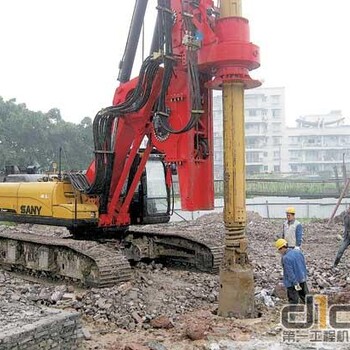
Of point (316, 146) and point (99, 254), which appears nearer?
point (99, 254)

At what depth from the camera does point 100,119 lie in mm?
8727

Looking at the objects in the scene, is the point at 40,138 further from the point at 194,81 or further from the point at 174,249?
the point at 194,81

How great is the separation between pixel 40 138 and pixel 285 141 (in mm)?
42736

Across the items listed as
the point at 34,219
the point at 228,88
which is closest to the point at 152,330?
the point at 228,88

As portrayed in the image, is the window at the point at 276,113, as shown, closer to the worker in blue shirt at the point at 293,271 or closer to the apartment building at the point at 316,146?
the apartment building at the point at 316,146

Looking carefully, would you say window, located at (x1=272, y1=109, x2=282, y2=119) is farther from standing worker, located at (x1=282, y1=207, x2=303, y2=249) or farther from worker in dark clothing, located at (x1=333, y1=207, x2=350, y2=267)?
standing worker, located at (x1=282, y1=207, x2=303, y2=249)

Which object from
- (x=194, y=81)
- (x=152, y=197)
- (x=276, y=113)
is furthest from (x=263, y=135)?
(x=194, y=81)

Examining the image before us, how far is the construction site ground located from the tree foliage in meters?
25.6

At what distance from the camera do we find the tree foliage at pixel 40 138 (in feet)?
114

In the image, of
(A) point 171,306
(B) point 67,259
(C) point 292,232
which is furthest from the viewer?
(B) point 67,259

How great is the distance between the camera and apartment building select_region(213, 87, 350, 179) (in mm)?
68000

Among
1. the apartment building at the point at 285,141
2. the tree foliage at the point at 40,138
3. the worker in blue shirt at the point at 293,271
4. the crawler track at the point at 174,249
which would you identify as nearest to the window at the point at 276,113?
the apartment building at the point at 285,141

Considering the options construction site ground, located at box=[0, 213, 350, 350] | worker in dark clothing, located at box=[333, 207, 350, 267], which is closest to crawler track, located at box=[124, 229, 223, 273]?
construction site ground, located at box=[0, 213, 350, 350]

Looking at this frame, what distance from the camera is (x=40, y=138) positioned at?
116 feet
